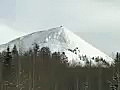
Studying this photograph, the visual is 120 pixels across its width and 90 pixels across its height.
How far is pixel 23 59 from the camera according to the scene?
7606 centimetres

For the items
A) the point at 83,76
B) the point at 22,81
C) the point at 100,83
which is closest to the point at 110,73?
the point at 100,83

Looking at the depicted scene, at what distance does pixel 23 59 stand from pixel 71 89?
11538 millimetres

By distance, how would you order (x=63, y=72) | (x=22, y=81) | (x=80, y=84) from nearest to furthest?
(x=22, y=81) → (x=80, y=84) → (x=63, y=72)

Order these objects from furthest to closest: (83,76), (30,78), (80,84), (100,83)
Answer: (83,76), (80,84), (100,83), (30,78)

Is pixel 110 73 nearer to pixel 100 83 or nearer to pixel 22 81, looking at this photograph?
pixel 100 83

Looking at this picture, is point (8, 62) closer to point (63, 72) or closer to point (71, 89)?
point (71, 89)

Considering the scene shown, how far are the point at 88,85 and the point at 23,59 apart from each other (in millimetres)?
14106

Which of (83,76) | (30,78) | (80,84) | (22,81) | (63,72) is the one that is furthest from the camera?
(63,72)

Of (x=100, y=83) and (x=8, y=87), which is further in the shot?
(x=100, y=83)

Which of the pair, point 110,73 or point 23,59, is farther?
point 23,59

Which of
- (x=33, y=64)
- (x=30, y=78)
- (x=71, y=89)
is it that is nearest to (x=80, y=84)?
(x=71, y=89)

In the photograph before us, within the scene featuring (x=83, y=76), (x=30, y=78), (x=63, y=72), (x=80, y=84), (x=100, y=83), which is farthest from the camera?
(x=63, y=72)

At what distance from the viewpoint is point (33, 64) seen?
73.2 meters

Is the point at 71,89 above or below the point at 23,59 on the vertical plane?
below
